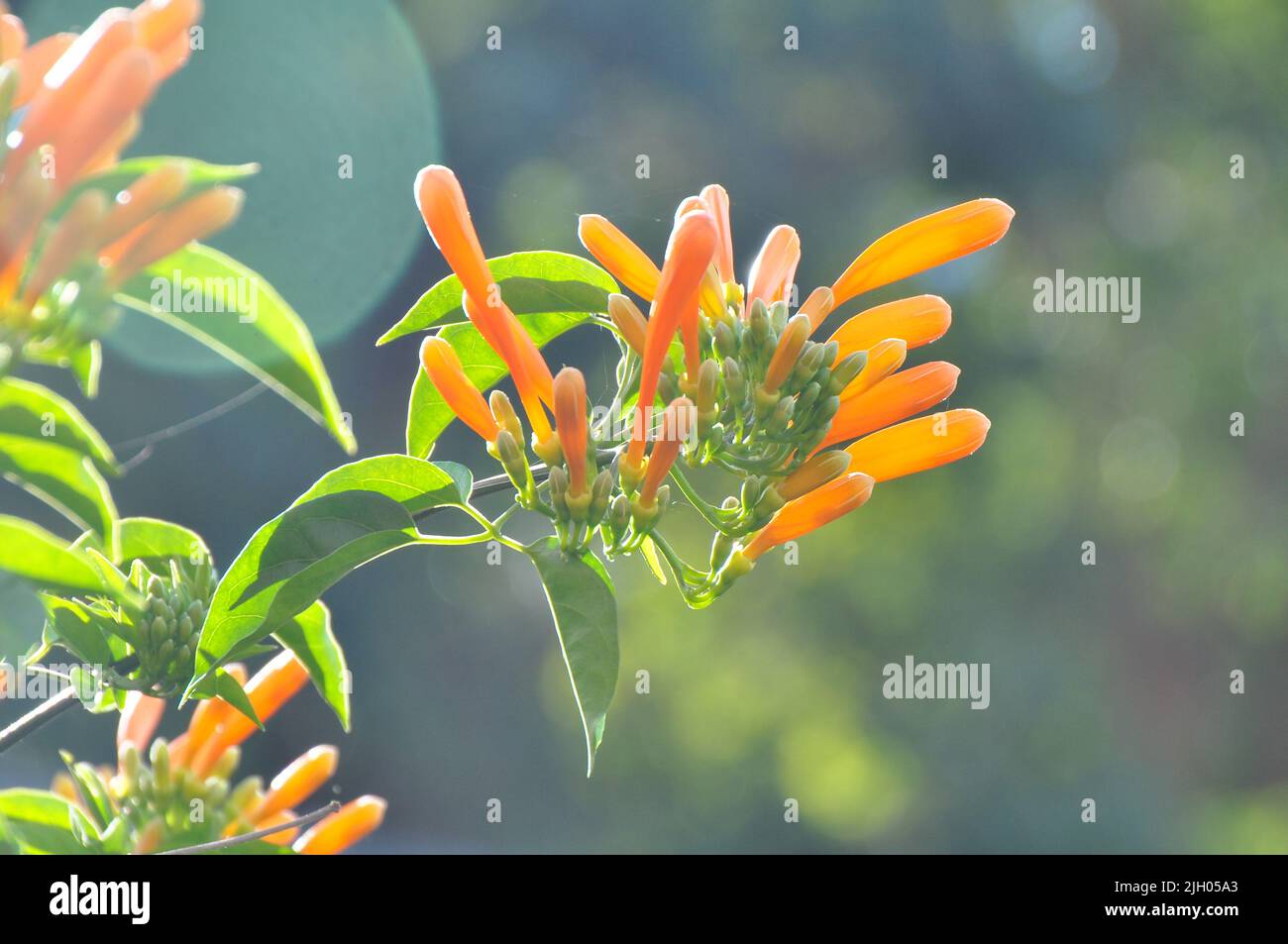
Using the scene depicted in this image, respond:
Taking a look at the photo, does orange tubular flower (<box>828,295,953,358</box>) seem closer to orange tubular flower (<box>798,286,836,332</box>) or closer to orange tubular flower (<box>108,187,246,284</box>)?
orange tubular flower (<box>798,286,836,332</box>)

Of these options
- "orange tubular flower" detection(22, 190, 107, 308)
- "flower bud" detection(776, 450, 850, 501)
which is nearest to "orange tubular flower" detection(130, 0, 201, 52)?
"orange tubular flower" detection(22, 190, 107, 308)

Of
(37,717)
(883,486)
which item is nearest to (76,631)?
(37,717)

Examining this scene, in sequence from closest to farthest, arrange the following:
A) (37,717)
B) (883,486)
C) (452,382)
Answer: (37,717) < (452,382) < (883,486)

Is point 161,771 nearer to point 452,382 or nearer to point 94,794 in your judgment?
point 94,794

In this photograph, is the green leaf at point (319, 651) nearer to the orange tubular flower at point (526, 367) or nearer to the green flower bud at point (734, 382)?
the orange tubular flower at point (526, 367)

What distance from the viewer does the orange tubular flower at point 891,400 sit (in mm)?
962

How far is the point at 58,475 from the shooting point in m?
0.74

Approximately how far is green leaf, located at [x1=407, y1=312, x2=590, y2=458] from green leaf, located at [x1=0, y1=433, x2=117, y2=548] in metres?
0.26

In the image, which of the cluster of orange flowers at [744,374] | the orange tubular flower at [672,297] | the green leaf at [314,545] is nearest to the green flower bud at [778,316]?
the cluster of orange flowers at [744,374]

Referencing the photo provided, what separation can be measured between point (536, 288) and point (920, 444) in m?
0.33

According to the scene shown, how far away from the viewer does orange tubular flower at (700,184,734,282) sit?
1.02 meters
